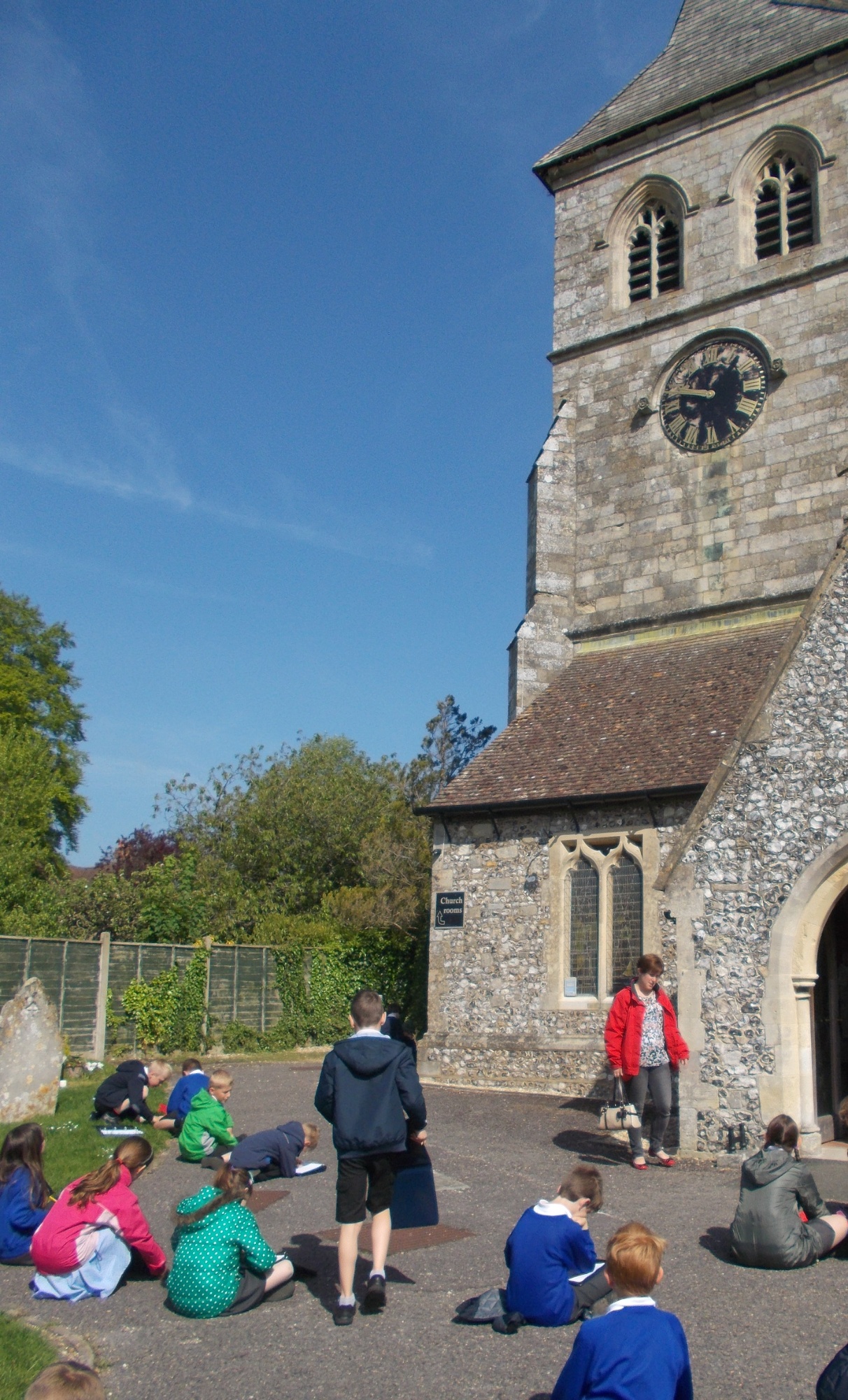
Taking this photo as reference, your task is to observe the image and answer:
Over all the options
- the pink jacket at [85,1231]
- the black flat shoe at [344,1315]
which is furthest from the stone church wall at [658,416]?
the black flat shoe at [344,1315]

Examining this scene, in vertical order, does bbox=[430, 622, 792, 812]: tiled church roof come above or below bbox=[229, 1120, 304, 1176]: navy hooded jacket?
above

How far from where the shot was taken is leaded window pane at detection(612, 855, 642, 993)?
→ 1498 cm

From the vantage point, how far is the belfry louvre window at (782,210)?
20.0m

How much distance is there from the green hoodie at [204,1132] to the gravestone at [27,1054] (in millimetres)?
2259

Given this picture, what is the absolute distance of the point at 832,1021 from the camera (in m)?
10.6

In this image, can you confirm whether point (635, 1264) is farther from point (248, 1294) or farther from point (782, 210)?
point (782, 210)

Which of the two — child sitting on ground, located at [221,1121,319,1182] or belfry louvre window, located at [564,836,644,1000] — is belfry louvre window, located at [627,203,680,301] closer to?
belfry louvre window, located at [564,836,644,1000]

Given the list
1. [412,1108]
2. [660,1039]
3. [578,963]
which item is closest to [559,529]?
[578,963]

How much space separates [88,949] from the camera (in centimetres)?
1800

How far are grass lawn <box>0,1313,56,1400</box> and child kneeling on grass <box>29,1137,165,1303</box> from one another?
0.54 meters

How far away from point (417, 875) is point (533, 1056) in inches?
527

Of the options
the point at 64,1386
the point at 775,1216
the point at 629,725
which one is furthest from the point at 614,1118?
the point at 64,1386

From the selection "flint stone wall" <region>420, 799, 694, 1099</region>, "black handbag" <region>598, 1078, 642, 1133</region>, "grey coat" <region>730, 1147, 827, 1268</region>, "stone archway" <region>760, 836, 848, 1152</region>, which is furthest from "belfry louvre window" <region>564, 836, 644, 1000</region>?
"grey coat" <region>730, 1147, 827, 1268</region>

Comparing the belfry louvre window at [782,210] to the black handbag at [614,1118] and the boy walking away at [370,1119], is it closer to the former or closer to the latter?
the black handbag at [614,1118]
